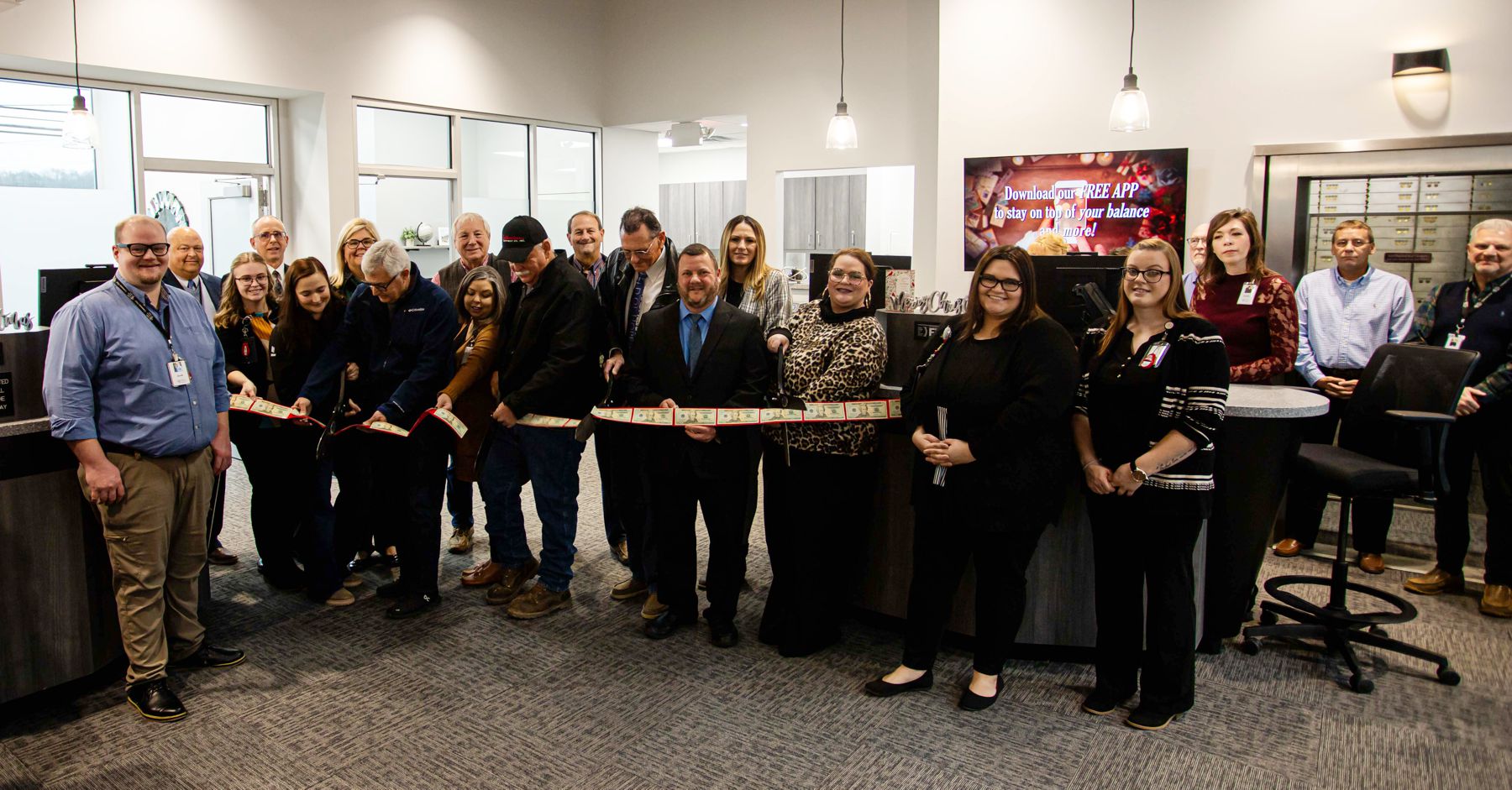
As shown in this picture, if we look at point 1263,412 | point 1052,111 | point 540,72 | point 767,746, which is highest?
point 540,72

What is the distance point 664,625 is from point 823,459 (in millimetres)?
973

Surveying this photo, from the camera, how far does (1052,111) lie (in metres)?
6.79

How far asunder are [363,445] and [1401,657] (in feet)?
13.7

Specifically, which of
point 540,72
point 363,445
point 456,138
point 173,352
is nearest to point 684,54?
point 540,72

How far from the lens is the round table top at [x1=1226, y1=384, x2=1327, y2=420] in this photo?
3.36 meters

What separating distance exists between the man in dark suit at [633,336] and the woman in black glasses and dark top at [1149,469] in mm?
1698

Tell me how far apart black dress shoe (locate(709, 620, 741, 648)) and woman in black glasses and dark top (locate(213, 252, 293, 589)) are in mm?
1943

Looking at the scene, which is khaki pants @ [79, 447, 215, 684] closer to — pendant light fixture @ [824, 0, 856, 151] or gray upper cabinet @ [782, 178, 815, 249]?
pendant light fixture @ [824, 0, 856, 151]

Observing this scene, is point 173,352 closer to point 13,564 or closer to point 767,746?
→ point 13,564

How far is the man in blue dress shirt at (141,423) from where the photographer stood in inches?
122

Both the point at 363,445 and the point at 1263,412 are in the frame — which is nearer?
the point at 1263,412

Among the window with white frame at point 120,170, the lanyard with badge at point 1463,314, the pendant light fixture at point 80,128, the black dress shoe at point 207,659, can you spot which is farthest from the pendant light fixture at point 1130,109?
the window with white frame at point 120,170

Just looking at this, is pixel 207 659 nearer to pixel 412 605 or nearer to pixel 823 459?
pixel 412 605

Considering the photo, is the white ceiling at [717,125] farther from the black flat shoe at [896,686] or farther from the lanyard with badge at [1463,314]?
the black flat shoe at [896,686]
